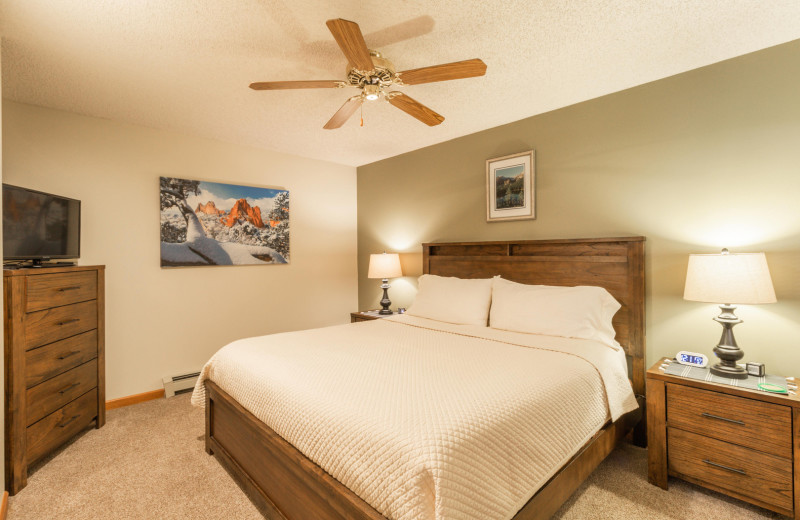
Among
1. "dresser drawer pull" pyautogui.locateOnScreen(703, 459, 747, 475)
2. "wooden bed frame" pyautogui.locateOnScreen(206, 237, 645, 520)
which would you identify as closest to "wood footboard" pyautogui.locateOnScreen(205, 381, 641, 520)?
"wooden bed frame" pyautogui.locateOnScreen(206, 237, 645, 520)

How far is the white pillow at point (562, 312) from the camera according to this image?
90.6 inches

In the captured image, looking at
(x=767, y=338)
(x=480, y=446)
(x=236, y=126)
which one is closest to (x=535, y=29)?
(x=480, y=446)

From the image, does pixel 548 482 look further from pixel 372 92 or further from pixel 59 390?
pixel 59 390

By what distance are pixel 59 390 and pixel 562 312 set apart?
10.7 ft

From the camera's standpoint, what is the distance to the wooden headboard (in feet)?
7.87

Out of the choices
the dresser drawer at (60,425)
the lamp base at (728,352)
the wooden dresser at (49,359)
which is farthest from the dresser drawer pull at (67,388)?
the lamp base at (728,352)

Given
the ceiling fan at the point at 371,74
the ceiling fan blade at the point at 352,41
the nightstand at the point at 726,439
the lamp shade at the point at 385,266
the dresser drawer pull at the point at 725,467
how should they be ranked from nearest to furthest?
the ceiling fan blade at the point at 352,41, the ceiling fan at the point at 371,74, the nightstand at the point at 726,439, the dresser drawer pull at the point at 725,467, the lamp shade at the point at 385,266

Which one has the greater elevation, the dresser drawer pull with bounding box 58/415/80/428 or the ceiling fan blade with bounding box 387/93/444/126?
the ceiling fan blade with bounding box 387/93/444/126

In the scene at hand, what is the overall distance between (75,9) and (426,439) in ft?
7.79

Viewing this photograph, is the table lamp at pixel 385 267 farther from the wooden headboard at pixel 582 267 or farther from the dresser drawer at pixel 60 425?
the dresser drawer at pixel 60 425

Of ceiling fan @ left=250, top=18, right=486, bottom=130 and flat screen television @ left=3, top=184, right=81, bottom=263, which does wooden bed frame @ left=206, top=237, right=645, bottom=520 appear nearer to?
flat screen television @ left=3, top=184, right=81, bottom=263

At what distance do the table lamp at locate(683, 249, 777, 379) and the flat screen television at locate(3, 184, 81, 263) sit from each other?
385 cm

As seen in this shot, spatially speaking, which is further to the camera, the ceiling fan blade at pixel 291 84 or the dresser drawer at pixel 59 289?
the dresser drawer at pixel 59 289

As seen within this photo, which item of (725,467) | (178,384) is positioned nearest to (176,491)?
(178,384)
